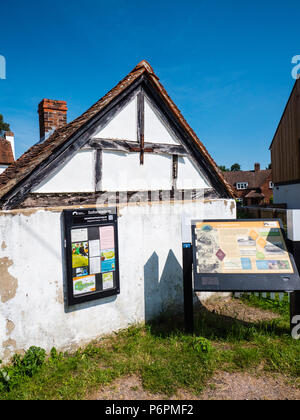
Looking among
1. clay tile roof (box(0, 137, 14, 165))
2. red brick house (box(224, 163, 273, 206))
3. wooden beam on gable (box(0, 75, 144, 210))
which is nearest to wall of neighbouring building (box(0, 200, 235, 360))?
wooden beam on gable (box(0, 75, 144, 210))

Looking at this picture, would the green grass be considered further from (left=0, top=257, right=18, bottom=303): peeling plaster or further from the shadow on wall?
(left=0, top=257, right=18, bottom=303): peeling plaster

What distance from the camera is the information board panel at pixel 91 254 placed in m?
4.69

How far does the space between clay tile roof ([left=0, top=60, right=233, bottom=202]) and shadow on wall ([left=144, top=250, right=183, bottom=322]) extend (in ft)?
8.35

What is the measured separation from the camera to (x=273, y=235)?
5.00 meters

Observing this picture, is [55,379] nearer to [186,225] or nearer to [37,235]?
Result: [37,235]

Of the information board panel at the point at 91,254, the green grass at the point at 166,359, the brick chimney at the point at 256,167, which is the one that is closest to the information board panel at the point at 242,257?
the green grass at the point at 166,359

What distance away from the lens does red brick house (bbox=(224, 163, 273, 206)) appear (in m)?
45.2

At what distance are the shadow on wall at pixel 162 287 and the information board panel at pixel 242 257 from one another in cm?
125

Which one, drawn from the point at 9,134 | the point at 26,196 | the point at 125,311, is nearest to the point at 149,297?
the point at 125,311

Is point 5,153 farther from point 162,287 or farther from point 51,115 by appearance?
point 162,287

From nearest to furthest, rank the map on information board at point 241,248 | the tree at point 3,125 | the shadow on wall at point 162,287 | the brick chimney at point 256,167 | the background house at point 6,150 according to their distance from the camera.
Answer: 1. the map on information board at point 241,248
2. the shadow on wall at point 162,287
3. the background house at point 6,150
4. the tree at point 3,125
5. the brick chimney at point 256,167

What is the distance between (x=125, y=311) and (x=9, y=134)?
83.7 feet

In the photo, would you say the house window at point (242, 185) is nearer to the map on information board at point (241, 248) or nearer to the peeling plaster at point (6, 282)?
the map on information board at point (241, 248)

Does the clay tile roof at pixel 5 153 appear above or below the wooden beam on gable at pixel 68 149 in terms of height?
above
